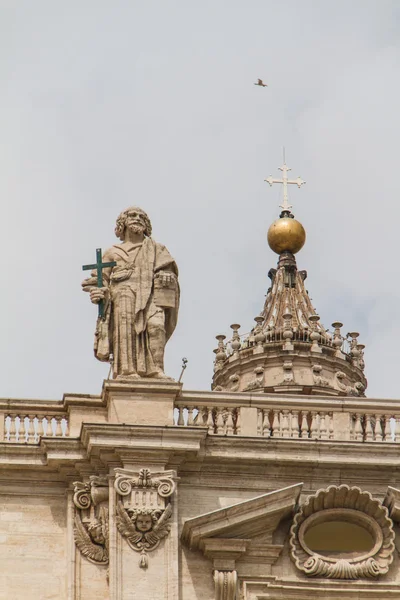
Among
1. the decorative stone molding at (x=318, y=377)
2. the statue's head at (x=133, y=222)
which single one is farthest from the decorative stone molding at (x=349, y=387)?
the statue's head at (x=133, y=222)

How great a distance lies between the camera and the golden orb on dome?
58.0 metres

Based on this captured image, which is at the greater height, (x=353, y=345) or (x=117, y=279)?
(x=353, y=345)

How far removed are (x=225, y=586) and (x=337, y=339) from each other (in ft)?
81.7

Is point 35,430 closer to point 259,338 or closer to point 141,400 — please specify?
point 141,400

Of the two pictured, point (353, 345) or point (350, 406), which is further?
point (353, 345)

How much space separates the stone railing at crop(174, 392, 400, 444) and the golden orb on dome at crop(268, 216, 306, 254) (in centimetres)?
2177

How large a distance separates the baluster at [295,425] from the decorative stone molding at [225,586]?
2457mm

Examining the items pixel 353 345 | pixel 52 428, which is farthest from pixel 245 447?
pixel 353 345

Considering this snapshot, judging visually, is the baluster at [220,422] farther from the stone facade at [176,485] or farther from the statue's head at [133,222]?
the statue's head at [133,222]

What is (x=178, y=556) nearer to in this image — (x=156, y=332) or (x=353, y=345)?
(x=156, y=332)

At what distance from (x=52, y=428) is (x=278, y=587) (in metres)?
4.02

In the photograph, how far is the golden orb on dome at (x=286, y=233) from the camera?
58.0m

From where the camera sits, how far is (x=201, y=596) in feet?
114

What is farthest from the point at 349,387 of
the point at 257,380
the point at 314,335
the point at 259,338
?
the point at 259,338
